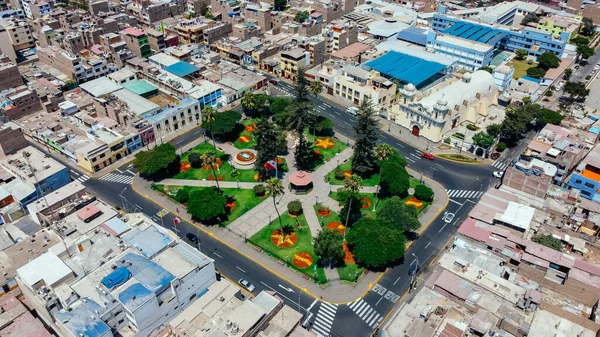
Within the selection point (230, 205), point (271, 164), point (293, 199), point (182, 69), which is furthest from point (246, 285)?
point (182, 69)

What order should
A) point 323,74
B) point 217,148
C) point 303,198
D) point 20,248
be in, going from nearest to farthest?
point 20,248 → point 303,198 → point 217,148 → point 323,74

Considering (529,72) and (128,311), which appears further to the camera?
(529,72)

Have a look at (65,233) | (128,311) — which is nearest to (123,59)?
(65,233)

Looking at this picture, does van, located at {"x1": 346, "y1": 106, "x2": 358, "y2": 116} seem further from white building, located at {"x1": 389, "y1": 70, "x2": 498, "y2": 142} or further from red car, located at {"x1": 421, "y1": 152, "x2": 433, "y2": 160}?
red car, located at {"x1": 421, "y1": 152, "x2": 433, "y2": 160}

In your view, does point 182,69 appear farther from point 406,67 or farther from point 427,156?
point 427,156

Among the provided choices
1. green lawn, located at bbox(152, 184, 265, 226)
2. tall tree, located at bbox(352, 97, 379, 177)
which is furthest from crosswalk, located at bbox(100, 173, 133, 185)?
tall tree, located at bbox(352, 97, 379, 177)

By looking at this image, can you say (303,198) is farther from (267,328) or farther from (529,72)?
(529,72)

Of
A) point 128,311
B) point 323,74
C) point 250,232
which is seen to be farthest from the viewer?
point 323,74
